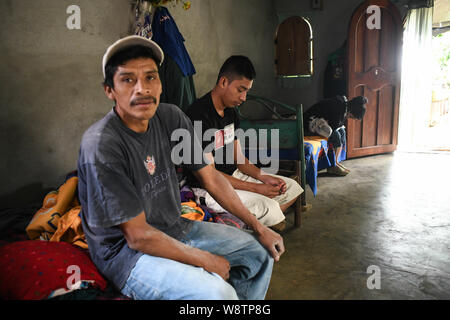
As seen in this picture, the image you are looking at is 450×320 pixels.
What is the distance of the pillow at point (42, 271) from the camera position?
106 centimetres

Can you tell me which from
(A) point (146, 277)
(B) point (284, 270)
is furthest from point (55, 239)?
(B) point (284, 270)

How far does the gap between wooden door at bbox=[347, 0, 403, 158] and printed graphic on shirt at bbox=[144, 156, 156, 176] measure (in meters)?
4.49

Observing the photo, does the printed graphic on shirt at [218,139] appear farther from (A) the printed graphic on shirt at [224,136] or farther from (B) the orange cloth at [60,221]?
(B) the orange cloth at [60,221]

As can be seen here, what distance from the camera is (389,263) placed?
7.41 ft

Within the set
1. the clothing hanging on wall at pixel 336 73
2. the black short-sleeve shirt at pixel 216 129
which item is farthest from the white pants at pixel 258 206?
the clothing hanging on wall at pixel 336 73

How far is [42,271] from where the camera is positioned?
1.11m

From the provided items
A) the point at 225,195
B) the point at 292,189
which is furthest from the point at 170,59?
the point at 225,195

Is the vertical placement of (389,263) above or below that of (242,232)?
below

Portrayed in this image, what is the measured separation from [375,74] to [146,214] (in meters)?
5.05

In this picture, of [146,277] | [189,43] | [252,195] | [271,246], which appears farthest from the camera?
[189,43]

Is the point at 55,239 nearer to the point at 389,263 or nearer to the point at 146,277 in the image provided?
the point at 146,277

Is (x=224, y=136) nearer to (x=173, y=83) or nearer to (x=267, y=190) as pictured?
(x=267, y=190)

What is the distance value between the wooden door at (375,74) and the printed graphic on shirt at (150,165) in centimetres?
449

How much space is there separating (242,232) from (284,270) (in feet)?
3.07
